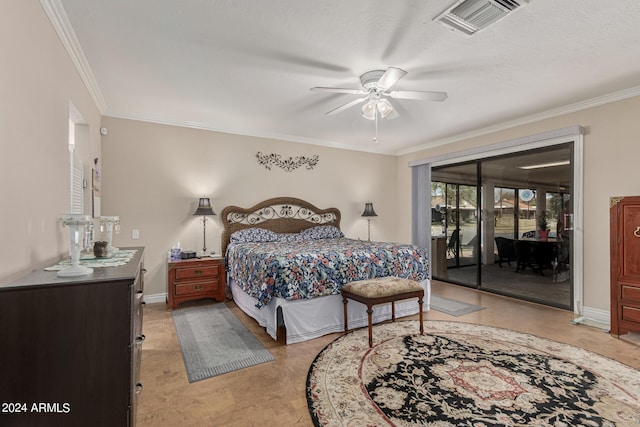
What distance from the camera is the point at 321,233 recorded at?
211 inches

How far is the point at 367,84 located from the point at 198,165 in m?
2.88

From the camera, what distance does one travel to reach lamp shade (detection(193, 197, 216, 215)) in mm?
4383

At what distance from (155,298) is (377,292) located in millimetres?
3253

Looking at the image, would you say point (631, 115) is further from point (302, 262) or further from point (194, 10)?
point (194, 10)

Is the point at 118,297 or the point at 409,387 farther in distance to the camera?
the point at 409,387

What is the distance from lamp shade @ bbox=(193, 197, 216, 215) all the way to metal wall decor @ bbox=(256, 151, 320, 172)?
3.78 feet

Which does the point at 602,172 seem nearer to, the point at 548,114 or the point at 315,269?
the point at 548,114

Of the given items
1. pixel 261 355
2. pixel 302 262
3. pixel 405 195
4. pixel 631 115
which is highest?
pixel 631 115

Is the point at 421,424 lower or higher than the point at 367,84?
lower

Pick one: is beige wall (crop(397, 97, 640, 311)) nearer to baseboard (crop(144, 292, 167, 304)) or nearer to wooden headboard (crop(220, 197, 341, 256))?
wooden headboard (crop(220, 197, 341, 256))

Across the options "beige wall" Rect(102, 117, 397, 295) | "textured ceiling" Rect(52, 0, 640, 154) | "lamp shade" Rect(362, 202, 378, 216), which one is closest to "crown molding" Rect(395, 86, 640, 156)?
"textured ceiling" Rect(52, 0, 640, 154)

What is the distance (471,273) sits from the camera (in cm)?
545

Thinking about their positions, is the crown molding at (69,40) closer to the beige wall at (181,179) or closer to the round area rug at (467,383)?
the beige wall at (181,179)

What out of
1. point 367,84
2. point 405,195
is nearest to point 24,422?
point 367,84
